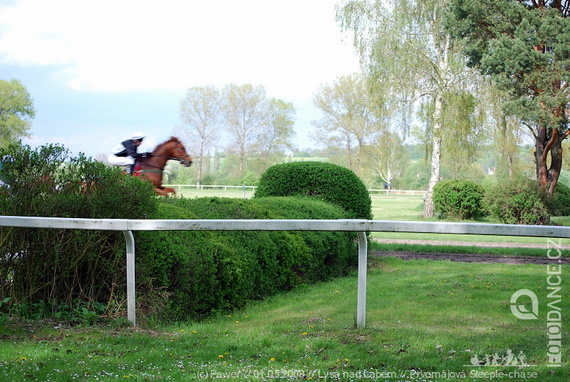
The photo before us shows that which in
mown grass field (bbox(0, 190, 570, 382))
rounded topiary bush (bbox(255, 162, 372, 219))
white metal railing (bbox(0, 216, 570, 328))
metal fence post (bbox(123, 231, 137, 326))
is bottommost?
mown grass field (bbox(0, 190, 570, 382))

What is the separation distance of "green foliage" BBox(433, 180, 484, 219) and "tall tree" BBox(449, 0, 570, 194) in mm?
4396

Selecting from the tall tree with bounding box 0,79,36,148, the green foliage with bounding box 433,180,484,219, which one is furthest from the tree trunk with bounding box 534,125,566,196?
the tall tree with bounding box 0,79,36,148

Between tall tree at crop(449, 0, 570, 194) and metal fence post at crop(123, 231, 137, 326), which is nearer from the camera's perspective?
metal fence post at crop(123, 231, 137, 326)

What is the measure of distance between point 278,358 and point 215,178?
5556 cm

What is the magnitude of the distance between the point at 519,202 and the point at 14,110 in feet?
156

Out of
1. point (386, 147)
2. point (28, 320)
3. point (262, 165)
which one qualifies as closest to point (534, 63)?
point (28, 320)

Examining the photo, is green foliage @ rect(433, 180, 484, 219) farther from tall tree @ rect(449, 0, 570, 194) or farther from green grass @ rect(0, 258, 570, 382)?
green grass @ rect(0, 258, 570, 382)

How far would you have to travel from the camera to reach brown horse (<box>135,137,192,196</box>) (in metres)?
14.2

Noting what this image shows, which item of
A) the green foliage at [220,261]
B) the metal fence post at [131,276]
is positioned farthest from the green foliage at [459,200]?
the metal fence post at [131,276]

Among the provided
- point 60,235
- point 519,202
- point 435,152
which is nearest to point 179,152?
point 60,235

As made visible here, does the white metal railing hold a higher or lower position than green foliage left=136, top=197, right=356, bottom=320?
higher

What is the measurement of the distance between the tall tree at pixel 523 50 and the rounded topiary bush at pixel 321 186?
12563 mm

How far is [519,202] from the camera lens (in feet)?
76.9

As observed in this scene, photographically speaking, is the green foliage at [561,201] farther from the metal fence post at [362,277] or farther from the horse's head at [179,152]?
the metal fence post at [362,277]
